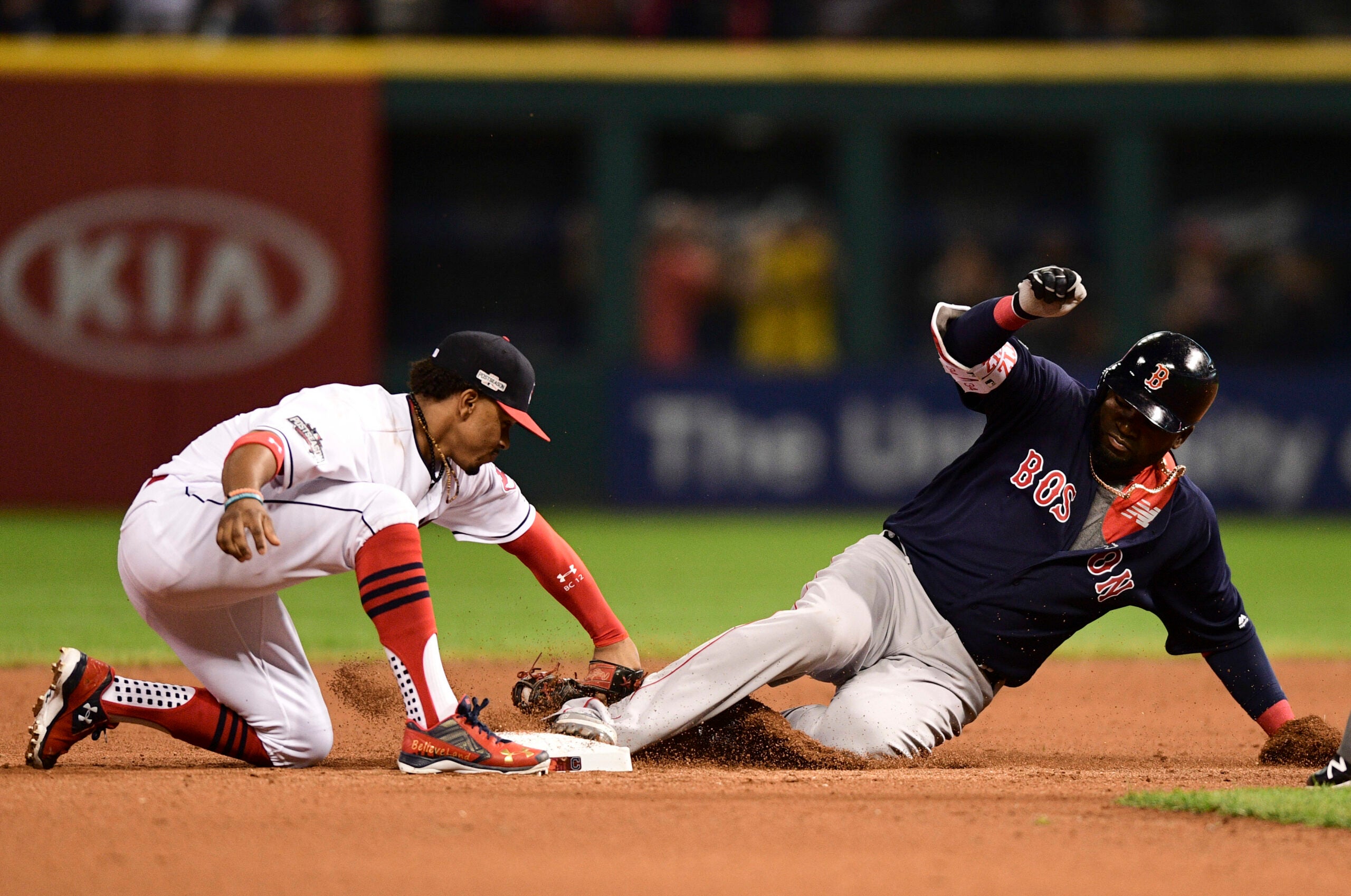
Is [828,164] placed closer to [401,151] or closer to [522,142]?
[522,142]

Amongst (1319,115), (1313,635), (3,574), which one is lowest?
(3,574)

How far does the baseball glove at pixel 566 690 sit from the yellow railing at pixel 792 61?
33.9 ft

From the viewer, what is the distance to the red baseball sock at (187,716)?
4672mm

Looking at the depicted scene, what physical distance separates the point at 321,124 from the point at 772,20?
4.20m

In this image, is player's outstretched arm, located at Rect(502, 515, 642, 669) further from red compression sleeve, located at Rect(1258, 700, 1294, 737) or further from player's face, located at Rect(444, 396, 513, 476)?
red compression sleeve, located at Rect(1258, 700, 1294, 737)

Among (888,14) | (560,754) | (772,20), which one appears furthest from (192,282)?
(560,754)

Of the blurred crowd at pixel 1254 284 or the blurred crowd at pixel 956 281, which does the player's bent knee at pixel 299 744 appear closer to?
the blurred crowd at pixel 956 281

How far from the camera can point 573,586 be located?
5273mm

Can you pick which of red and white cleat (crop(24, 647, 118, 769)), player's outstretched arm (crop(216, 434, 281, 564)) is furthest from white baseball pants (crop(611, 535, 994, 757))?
red and white cleat (crop(24, 647, 118, 769))

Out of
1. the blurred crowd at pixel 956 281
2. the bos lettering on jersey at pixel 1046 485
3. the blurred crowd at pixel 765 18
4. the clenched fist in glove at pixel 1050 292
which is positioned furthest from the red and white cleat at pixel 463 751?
the blurred crowd at pixel 765 18

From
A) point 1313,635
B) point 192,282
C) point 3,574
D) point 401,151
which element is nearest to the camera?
point 1313,635

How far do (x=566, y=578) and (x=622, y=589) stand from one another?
179 inches

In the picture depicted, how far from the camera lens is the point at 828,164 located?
16.5 meters

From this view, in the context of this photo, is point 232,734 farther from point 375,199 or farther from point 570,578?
point 375,199
